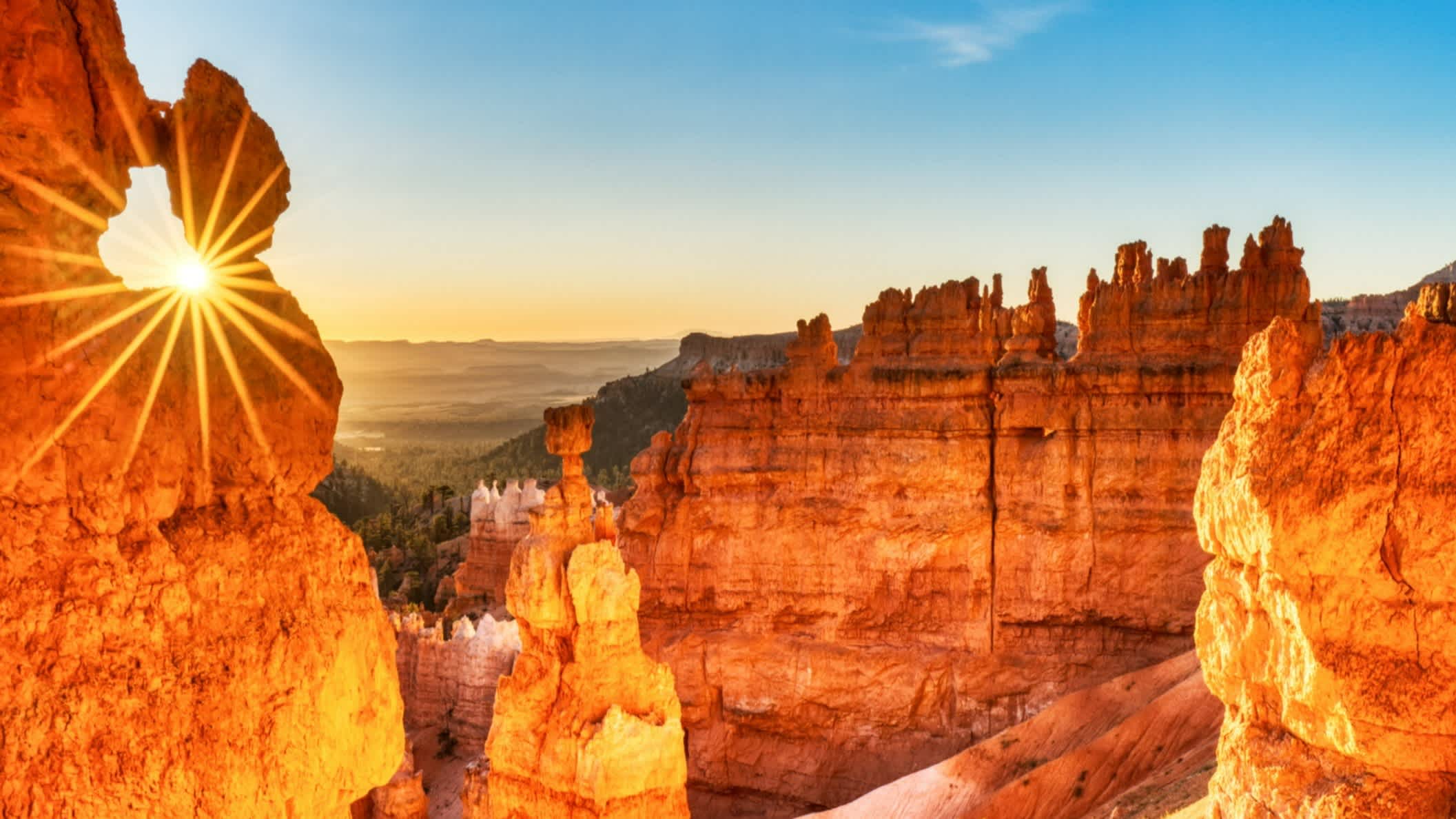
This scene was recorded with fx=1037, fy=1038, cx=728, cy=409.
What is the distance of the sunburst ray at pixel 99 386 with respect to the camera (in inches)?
202

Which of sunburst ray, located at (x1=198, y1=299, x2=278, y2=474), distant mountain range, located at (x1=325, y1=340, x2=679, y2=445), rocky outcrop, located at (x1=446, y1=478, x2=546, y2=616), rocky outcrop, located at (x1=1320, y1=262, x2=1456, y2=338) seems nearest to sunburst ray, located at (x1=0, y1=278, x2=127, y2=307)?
sunburst ray, located at (x1=198, y1=299, x2=278, y2=474)

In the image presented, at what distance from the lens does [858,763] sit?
77.7ft

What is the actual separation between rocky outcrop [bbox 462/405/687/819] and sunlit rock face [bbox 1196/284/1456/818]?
1023cm

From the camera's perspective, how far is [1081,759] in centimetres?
1873

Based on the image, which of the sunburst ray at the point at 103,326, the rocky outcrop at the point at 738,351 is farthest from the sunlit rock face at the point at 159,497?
the rocky outcrop at the point at 738,351

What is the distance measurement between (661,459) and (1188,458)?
12450mm

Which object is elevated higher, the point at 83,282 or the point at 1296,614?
the point at 83,282

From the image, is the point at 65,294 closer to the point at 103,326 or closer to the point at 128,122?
the point at 103,326

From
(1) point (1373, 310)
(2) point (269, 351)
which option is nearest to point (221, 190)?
(2) point (269, 351)

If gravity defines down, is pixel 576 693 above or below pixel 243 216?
below

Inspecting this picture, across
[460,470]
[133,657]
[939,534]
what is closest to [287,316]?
[133,657]

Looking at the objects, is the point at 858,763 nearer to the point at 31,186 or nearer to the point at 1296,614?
A: the point at 1296,614

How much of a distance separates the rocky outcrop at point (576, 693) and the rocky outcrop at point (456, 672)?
8766mm

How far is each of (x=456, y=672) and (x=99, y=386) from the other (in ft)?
74.4
